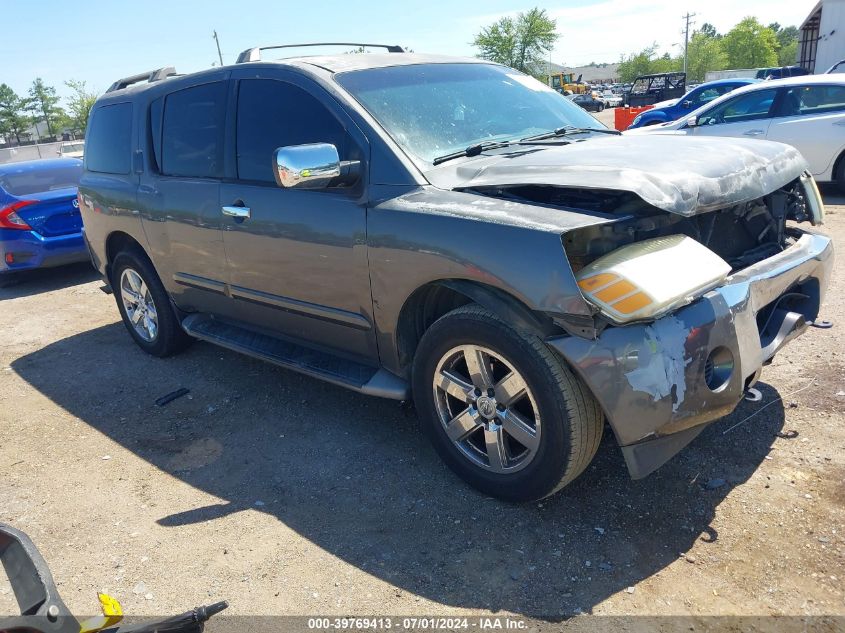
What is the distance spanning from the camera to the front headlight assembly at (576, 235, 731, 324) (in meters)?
2.42

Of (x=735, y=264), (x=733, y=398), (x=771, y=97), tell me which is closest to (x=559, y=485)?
(x=733, y=398)

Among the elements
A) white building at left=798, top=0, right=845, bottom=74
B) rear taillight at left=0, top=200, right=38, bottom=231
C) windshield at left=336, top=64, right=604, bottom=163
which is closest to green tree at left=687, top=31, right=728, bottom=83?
white building at left=798, top=0, right=845, bottom=74

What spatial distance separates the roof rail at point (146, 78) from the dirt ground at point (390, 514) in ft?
8.03

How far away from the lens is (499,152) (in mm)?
3449

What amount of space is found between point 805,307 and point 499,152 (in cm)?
169

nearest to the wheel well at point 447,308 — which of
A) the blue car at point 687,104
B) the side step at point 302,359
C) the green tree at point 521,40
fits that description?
the side step at point 302,359

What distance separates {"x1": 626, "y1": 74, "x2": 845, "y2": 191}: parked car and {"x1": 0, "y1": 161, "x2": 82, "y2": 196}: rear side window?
707cm

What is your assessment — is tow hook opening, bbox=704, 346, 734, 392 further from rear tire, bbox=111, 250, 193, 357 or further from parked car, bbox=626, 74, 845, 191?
parked car, bbox=626, 74, 845, 191

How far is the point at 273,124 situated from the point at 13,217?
5.47 metres

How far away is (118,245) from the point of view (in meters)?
5.39

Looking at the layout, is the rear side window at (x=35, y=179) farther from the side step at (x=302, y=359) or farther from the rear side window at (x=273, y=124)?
the rear side window at (x=273, y=124)

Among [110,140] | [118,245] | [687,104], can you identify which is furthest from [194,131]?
[687,104]

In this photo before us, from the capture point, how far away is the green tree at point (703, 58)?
71750mm

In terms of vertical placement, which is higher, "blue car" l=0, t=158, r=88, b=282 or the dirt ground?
"blue car" l=0, t=158, r=88, b=282
